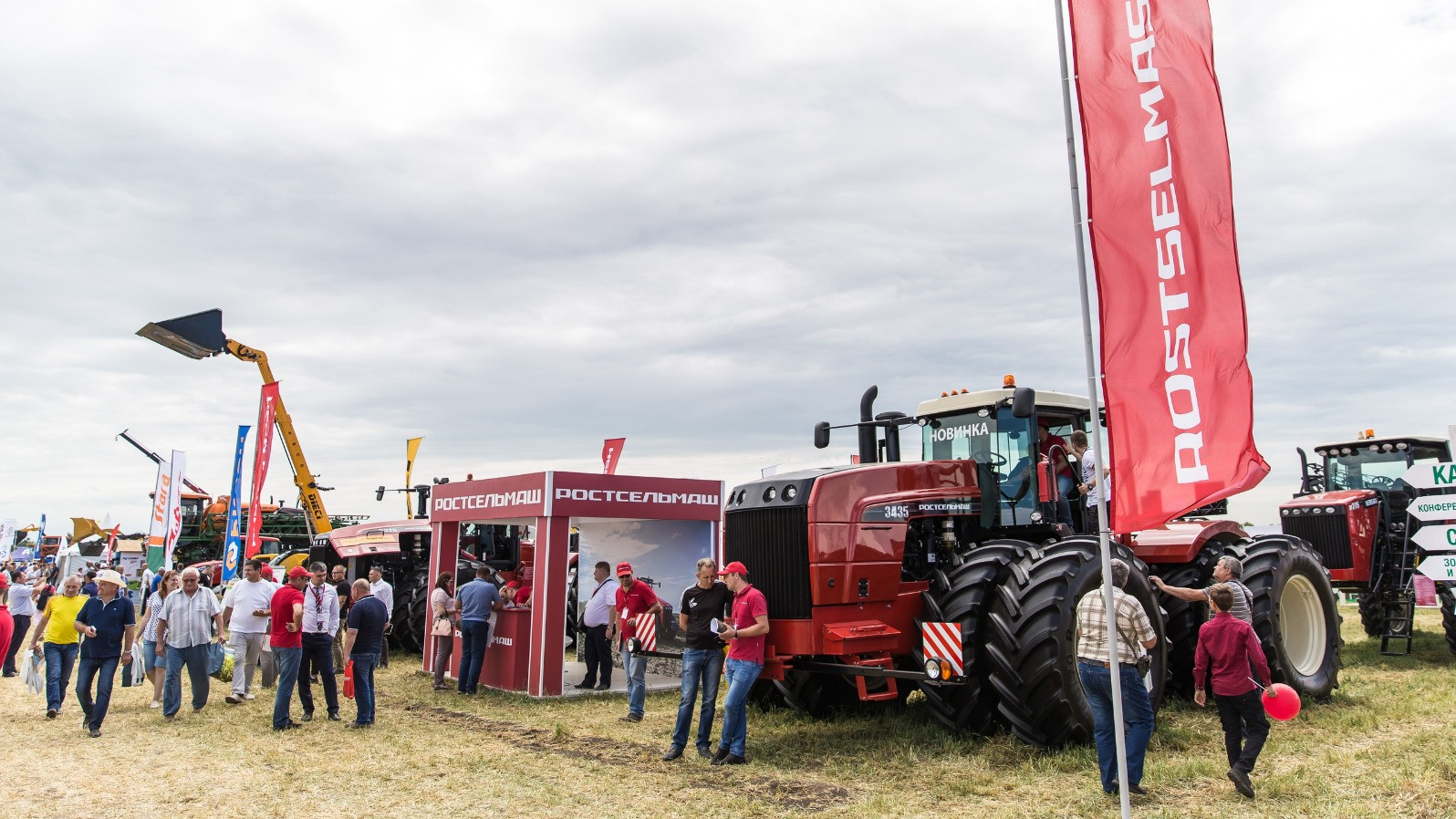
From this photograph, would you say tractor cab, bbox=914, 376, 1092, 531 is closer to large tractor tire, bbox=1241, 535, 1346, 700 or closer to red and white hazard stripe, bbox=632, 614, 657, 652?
large tractor tire, bbox=1241, 535, 1346, 700

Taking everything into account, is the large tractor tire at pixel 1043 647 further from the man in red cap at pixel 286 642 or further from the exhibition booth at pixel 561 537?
the man in red cap at pixel 286 642

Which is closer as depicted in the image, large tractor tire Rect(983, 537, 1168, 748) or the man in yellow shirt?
large tractor tire Rect(983, 537, 1168, 748)

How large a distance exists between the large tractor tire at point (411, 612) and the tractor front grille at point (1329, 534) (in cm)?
1204

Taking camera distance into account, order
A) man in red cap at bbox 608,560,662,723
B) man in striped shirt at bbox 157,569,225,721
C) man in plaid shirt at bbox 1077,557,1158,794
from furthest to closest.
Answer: man in striped shirt at bbox 157,569,225,721 < man in red cap at bbox 608,560,662,723 < man in plaid shirt at bbox 1077,557,1158,794

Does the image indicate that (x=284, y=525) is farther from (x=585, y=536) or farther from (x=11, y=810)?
(x=11, y=810)

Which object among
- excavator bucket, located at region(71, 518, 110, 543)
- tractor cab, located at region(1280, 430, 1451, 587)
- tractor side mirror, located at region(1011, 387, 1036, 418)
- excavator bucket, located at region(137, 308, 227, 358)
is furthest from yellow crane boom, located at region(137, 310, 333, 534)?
excavator bucket, located at region(71, 518, 110, 543)

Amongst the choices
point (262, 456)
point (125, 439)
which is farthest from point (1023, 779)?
point (125, 439)

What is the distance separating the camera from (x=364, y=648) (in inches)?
359

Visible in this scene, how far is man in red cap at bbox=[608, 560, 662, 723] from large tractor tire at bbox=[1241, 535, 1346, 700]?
206 inches

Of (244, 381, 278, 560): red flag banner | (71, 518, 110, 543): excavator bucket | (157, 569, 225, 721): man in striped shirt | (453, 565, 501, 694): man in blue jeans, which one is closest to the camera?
(157, 569, 225, 721): man in striped shirt

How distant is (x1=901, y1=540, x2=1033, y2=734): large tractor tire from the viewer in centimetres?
692

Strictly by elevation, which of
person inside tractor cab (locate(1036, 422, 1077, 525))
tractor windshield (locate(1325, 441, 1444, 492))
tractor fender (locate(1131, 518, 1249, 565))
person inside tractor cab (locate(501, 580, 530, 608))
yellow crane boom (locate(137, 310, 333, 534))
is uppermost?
yellow crane boom (locate(137, 310, 333, 534))

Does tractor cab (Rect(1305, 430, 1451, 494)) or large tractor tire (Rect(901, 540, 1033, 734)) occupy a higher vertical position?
tractor cab (Rect(1305, 430, 1451, 494))

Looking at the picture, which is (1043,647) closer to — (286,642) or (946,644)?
(946,644)
